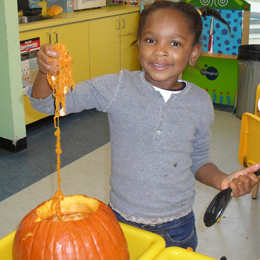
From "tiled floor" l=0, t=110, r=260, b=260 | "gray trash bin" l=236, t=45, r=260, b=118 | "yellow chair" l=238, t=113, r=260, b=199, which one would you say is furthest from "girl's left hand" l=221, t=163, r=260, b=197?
"gray trash bin" l=236, t=45, r=260, b=118

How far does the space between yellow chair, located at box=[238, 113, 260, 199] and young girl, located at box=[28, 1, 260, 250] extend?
2.09 ft

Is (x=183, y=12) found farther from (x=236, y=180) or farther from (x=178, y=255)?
(x=178, y=255)

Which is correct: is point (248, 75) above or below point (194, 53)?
below

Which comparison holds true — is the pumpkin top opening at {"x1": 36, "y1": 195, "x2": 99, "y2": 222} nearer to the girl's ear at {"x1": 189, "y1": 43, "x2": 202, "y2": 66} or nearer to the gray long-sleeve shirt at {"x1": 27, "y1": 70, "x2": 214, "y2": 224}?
the gray long-sleeve shirt at {"x1": 27, "y1": 70, "x2": 214, "y2": 224}

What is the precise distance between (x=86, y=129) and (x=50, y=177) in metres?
0.93

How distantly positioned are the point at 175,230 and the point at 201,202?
4.14 ft

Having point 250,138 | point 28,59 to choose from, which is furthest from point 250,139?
point 28,59

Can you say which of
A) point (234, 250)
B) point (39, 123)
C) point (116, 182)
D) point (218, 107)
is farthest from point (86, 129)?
point (116, 182)

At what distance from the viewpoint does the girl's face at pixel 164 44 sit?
103 cm

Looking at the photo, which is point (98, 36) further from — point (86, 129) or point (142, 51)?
point (142, 51)

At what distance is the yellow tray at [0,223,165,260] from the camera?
0.84 m

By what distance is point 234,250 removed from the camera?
6.27ft

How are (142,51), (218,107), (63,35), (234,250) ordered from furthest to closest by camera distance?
(218,107) → (63,35) → (234,250) → (142,51)

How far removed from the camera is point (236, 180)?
96 cm
